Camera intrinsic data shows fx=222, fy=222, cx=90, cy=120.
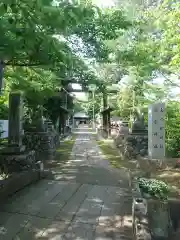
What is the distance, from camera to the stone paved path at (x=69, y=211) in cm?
388

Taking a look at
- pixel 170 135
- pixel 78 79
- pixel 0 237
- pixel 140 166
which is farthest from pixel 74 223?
pixel 170 135

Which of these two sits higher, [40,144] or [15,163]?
[40,144]

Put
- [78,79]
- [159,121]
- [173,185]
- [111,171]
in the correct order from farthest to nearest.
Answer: [78,79] < [111,171] < [173,185] < [159,121]

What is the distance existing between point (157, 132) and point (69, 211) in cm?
310

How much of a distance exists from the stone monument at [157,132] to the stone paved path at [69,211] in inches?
56.1

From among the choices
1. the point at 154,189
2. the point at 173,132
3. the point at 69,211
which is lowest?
the point at 69,211

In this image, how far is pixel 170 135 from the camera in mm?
10625

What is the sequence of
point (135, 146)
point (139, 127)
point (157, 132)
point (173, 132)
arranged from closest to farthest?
point (157, 132) < point (173, 132) < point (135, 146) < point (139, 127)

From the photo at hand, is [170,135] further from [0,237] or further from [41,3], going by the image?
[41,3]

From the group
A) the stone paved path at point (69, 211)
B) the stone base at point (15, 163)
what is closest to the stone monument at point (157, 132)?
the stone paved path at point (69, 211)

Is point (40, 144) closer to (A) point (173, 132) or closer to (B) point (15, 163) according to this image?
(B) point (15, 163)

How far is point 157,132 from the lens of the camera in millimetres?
6098

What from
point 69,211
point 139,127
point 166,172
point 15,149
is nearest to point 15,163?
point 15,149

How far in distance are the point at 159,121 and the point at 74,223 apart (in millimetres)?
3462
